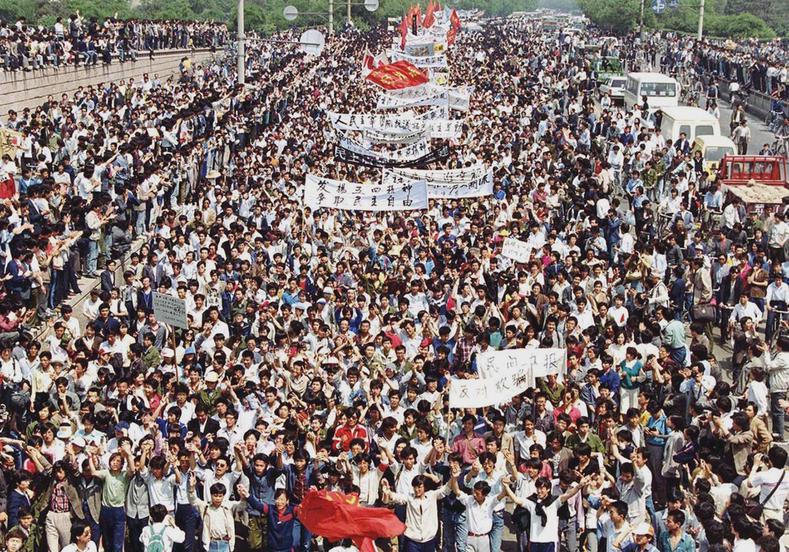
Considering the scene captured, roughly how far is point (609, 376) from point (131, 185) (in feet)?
35.8

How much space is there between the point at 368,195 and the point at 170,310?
544 cm

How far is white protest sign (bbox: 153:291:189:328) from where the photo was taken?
12734mm

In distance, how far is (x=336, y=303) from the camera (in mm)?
14359

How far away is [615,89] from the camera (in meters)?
39.7

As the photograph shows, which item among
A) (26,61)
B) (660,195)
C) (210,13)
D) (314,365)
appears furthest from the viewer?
(210,13)

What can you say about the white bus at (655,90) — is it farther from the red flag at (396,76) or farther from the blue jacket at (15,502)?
the blue jacket at (15,502)

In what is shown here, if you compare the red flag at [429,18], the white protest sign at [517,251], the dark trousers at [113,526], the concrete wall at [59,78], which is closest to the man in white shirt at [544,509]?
the dark trousers at [113,526]

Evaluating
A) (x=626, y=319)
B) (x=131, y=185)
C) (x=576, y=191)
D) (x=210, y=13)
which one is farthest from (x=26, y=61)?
(x=210, y=13)

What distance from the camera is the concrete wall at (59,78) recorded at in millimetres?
32438

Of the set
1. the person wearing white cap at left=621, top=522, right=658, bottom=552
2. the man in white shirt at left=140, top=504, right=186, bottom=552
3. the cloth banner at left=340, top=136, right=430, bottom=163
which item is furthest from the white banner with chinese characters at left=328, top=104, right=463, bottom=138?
the person wearing white cap at left=621, top=522, right=658, bottom=552

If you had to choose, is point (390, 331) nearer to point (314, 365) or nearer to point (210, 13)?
point (314, 365)

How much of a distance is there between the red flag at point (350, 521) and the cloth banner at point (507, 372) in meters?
1.68

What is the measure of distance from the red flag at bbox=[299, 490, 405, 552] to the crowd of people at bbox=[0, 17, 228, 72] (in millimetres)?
25963

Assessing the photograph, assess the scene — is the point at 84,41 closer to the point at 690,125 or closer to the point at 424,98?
the point at 424,98
